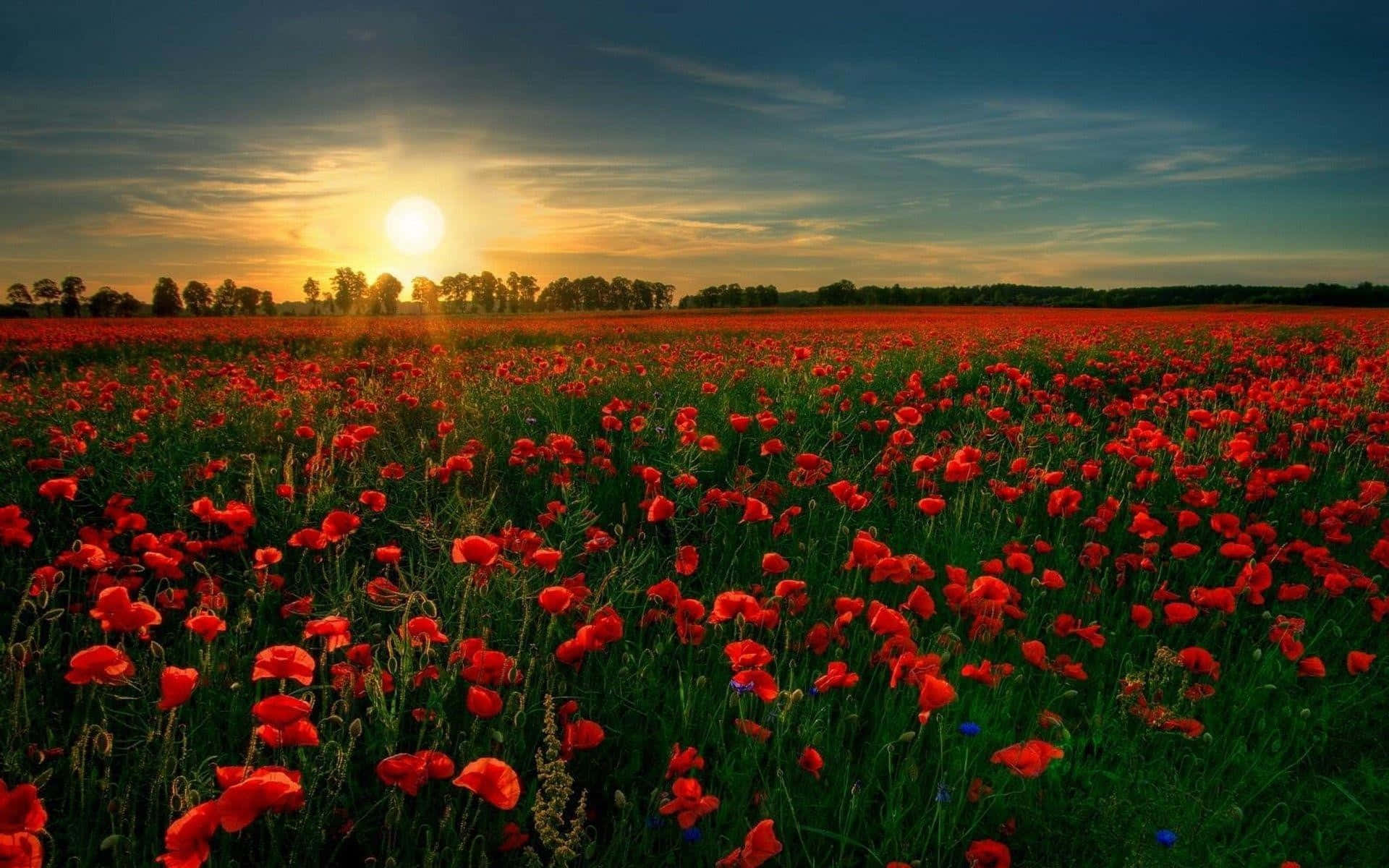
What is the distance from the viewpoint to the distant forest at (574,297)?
208 feet

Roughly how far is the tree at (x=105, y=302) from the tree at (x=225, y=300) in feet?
52.1

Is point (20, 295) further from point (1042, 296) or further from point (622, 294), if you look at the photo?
point (1042, 296)

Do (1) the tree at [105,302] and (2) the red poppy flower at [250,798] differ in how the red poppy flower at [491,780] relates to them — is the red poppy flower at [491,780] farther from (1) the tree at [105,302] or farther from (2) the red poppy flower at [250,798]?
(1) the tree at [105,302]

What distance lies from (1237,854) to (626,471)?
342 centimetres

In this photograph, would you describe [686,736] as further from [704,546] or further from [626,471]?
[626,471]

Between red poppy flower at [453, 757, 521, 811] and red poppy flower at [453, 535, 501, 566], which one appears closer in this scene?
red poppy flower at [453, 757, 521, 811]

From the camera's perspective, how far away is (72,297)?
3120 inches

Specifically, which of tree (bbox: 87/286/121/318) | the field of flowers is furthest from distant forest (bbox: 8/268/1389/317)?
the field of flowers

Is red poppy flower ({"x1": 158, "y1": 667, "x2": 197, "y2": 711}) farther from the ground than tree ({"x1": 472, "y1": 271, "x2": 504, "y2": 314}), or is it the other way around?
tree ({"x1": 472, "y1": 271, "x2": 504, "y2": 314})

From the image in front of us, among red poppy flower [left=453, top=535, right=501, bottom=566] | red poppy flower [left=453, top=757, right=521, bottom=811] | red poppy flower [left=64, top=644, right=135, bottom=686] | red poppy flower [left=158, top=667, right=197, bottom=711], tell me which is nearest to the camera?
red poppy flower [left=453, top=757, right=521, bottom=811]

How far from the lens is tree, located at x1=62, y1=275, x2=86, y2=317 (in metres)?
76.3

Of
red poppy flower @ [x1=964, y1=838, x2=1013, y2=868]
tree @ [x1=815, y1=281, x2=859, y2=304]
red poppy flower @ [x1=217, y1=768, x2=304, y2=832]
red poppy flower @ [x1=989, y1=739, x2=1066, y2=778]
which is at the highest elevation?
tree @ [x1=815, y1=281, x2=859, y2=304]

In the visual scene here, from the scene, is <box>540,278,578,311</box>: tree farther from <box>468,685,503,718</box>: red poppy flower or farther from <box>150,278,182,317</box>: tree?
<box>468,685,503,718</box>: red poppy flower

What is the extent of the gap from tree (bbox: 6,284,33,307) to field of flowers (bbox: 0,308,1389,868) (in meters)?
96.1
